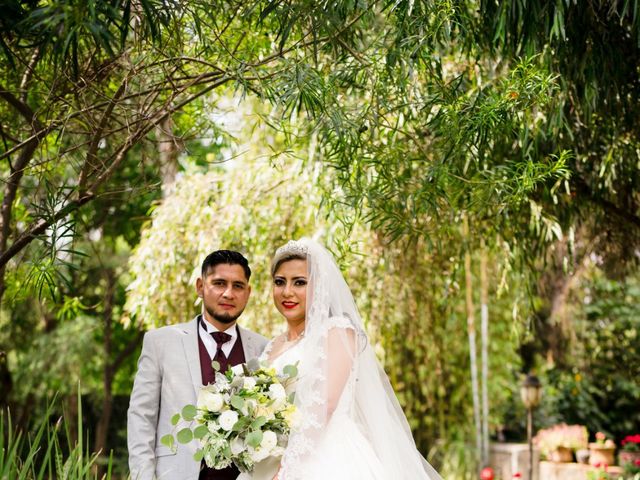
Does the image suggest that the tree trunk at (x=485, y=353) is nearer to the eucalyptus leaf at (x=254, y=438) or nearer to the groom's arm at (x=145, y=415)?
the groom's arm at (x=145, y=415)

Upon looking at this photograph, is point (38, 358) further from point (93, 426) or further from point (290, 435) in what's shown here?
point (290, 435)

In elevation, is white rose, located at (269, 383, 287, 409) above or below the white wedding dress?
above

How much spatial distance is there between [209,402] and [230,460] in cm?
24

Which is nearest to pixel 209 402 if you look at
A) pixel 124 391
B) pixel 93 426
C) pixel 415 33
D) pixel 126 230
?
pixel 415 33

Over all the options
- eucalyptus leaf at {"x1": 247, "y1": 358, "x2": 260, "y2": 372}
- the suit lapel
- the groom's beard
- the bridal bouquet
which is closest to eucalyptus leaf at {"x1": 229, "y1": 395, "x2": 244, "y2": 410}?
the bridal bouquet

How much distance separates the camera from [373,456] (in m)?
2.89

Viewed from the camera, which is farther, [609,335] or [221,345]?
[609,335]

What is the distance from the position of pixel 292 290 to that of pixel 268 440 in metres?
0.68

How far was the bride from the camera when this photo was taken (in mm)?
2826

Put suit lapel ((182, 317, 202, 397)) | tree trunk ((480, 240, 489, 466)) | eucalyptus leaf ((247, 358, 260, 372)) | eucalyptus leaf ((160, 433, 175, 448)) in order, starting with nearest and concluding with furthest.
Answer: eucalyptus leaf ((160, 433, 175, 448)) < eucalyptus leaf ((247, 358, 260, 372)) < suit lapel ((182, 317, 202, 397)) < tree trunk ((480, 240, 489, 466))

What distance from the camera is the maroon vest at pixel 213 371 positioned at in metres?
3.01

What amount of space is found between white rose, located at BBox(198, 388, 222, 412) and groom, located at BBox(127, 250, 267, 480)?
13.7 inches

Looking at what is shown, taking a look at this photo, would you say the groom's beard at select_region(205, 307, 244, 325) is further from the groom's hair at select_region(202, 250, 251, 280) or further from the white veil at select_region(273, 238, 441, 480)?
the white veil at select_region(273, 238, 441, 480)

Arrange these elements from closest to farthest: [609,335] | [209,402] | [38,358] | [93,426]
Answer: [209,402]
[38,358]
[609,335]
[93,426]
